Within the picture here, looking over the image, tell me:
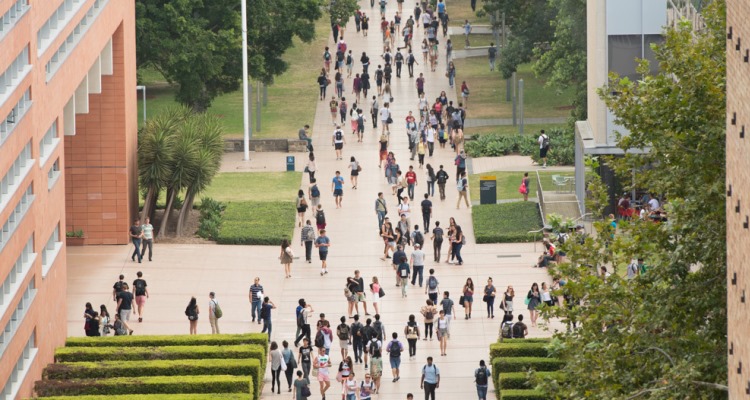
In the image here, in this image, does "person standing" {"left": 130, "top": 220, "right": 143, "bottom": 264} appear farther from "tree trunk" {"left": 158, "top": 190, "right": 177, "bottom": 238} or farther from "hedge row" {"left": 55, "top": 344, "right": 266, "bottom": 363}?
"hedge row" {"left": 55, "top": 344, "right": 266, "bottom": 363}

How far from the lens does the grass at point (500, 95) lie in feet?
242

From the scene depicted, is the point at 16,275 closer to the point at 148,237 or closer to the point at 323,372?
the point at 323,372

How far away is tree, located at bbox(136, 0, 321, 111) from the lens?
6650 cm

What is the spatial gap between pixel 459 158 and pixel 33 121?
22.0 m

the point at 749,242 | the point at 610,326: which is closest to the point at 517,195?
the point at 610,326

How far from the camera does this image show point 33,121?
40.9 meters

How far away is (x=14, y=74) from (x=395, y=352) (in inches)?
423

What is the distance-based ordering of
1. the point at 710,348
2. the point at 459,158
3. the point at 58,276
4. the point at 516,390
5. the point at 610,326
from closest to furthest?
the point at 710,348, the point at 610,326, the point at 516,390, the point at 58,276, the point at 459,158

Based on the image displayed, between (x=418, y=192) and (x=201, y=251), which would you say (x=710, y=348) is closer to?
(x=201, y=251)

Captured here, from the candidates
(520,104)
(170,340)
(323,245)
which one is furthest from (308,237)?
(520,104)

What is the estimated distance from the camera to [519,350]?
41312mm

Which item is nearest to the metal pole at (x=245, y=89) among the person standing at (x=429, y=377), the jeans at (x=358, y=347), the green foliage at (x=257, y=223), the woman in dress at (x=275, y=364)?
the green foliage at (x=257, y=223)

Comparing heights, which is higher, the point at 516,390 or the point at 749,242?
the point at 749,242

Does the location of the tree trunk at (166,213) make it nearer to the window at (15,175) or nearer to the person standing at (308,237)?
the person standing at (308,237)
